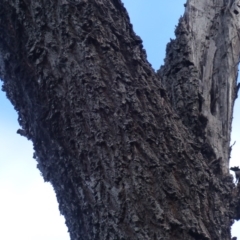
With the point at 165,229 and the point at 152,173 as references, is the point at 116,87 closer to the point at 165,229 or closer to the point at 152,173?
the point at 152,173

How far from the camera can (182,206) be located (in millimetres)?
1450

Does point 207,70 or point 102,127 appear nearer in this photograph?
point 102,127

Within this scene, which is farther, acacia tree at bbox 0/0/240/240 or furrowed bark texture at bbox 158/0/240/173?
furrowed bark texture at bbox 158/0/240/173

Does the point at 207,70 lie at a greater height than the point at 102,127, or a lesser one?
greater

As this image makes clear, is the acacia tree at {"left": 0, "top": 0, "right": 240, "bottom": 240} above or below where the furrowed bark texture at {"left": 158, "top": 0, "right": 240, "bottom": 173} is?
below

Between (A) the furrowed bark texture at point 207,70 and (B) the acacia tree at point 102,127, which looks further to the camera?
(A) the furrowed bark texture at point 207,70

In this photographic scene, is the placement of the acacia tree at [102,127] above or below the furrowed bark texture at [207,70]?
below

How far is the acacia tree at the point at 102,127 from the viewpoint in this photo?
1418mm

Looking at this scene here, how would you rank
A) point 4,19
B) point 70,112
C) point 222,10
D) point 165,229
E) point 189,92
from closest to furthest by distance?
point 165,229
point 70,112
point 4,19
point 189,92
point 222,10

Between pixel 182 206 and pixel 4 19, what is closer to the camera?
pixel 182 206

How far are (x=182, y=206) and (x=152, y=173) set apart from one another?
11 cm

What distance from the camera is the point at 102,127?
1475mm

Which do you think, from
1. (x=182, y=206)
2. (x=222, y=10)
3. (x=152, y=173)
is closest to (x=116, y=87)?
(x=152, y=173)

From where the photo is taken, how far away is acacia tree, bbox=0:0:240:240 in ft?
4.65
